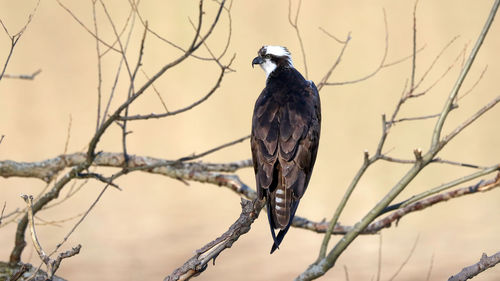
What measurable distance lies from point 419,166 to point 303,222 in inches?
92.9

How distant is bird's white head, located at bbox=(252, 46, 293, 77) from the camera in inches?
202

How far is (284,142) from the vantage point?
14.3ft

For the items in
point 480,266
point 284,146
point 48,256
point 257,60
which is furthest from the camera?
point 257,60

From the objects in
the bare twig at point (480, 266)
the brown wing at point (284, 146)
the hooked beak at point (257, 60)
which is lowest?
the bare twig at point (480, 266)

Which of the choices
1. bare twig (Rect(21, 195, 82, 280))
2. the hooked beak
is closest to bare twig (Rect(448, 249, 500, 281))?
bare twig (Rect(21, 195, 82, 280))

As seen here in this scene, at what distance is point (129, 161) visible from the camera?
5871 millimetres

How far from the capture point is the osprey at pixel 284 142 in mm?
4156

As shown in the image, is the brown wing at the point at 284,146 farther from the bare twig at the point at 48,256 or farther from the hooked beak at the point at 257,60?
the bare twig at the point at 48,256

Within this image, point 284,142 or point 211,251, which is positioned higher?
point 284,142

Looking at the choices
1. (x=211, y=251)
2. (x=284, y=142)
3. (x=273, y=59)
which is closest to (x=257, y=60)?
(x=273, y=59)

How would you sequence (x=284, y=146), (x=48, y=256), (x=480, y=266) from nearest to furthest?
(x=48, y=256) → (x=480, y=266) → (x=284, y=146)

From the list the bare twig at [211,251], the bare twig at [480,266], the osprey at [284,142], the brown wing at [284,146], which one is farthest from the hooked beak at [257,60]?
the bare twig at [480,266]

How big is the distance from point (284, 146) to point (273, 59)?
1025 millimetres

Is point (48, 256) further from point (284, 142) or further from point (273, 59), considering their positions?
point (273, 59)
